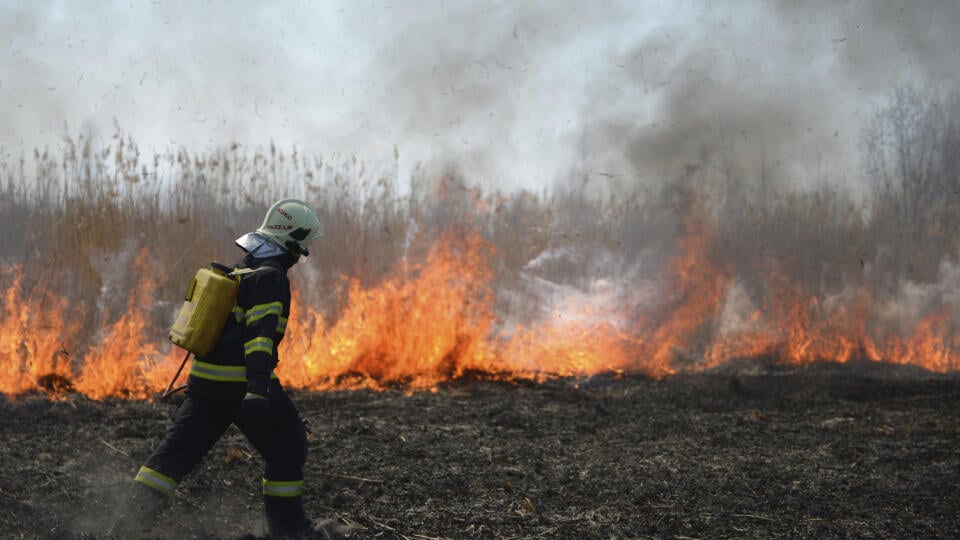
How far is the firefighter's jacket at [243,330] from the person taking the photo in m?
4.05

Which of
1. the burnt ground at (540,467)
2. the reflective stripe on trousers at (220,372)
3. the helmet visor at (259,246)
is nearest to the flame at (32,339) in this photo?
the burnt ground at (540,467)

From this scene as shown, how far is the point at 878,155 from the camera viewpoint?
1561cm

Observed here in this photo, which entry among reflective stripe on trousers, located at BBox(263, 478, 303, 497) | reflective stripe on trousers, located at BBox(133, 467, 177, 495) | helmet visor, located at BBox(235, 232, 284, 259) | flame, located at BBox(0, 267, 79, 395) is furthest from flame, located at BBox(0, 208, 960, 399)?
helmet visor, located at BBox(235, 232, 284, 259)

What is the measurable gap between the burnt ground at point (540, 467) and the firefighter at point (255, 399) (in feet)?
2.04

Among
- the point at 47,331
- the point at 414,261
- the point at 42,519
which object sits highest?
the point at 414,261

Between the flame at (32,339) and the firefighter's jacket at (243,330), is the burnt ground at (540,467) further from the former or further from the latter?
the firefighter's jacket at (243,330)

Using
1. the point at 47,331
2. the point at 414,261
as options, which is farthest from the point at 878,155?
the point at 47,331

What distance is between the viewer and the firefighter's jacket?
405 cm

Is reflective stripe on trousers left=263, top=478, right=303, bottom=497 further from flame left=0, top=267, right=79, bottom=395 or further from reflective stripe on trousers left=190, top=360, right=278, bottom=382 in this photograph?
flame left=0, top=267, right=79, bottom=395

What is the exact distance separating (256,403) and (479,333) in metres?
7.46

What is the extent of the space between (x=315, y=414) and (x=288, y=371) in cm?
220

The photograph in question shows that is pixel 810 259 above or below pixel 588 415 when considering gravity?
above

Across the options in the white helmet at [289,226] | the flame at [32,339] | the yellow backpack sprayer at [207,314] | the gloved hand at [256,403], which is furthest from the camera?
the flame at [32,339]

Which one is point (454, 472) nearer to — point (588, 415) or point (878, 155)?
point (588, 415)
